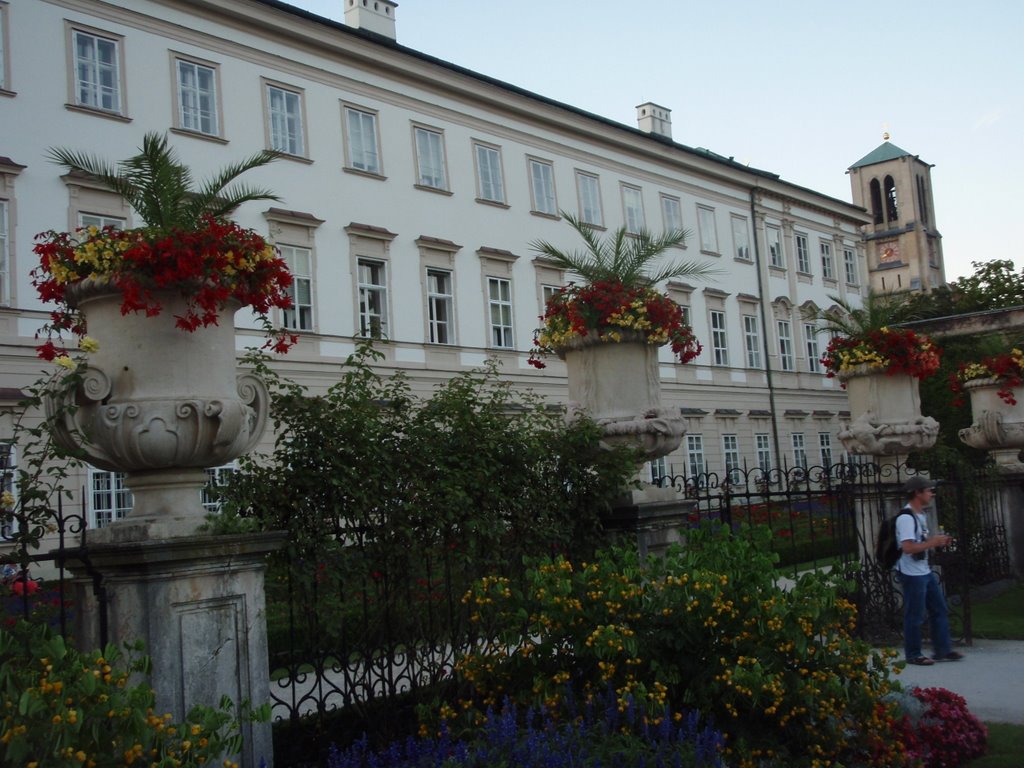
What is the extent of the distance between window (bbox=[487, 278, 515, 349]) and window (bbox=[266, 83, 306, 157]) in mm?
6239

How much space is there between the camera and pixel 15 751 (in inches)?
122

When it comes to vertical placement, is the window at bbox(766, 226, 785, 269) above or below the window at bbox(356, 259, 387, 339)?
above

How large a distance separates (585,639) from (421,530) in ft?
4.04

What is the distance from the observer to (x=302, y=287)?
23.8 m

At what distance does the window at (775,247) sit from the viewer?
40.3 m

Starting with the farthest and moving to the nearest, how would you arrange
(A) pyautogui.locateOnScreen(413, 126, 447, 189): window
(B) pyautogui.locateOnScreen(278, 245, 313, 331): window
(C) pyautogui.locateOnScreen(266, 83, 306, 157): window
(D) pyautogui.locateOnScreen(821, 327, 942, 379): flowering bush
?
(A) pyautogui.locateOnScreen(413, 126, 447, 189): window → (C) pyautogui.locateOnScreen(266, 83, 306, 157): window → (B) pyautogui.locateOnScreen(278, 245, 313, 331): window → (D) pyautogui.locateOnScreen(821, 327, 942, 379): flowering bush

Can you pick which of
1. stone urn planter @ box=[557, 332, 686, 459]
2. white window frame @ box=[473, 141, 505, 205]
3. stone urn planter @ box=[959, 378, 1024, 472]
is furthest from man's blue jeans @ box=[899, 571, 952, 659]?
white window frame @ box=[473, 141, 505, 205]

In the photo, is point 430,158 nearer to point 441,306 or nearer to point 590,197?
point 441,306

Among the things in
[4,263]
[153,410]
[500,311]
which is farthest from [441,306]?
[153,410]

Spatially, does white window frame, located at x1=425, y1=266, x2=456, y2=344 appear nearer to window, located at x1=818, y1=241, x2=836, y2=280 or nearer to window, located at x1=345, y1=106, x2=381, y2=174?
window, located at x1=345, y1=106, x2=381, y2=174

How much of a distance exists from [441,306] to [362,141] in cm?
432

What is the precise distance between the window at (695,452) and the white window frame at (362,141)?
13926 mm

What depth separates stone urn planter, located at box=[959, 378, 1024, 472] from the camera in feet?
52.3

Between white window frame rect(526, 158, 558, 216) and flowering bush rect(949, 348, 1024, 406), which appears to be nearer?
flowering bush rect(949, 348, 1024, 406)
